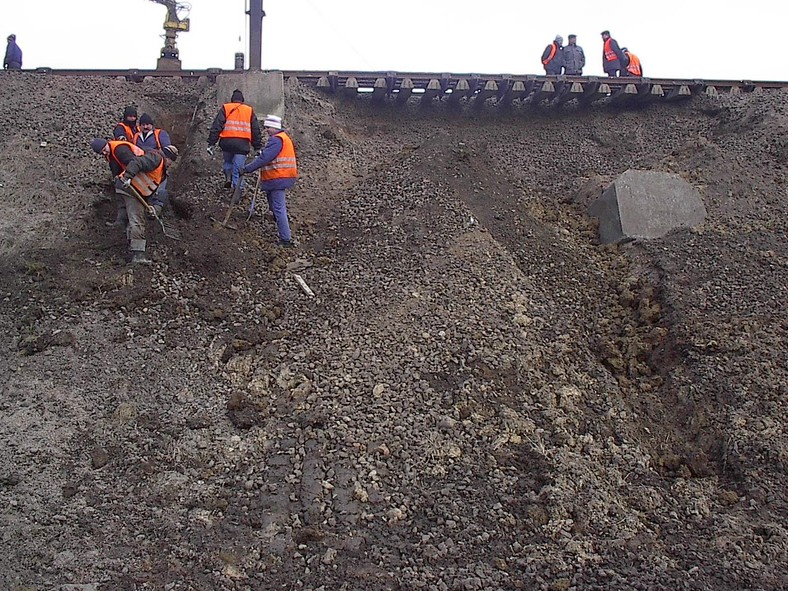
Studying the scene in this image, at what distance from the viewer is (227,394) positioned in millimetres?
6418

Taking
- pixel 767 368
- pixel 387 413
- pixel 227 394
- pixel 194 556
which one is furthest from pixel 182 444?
pixel 767 368

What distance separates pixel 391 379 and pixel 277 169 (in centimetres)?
341

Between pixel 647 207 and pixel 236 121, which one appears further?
pixel 236 121

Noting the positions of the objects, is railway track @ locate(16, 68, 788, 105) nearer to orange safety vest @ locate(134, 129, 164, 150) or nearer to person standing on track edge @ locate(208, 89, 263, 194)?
person standing on track edge @ locate(208, 89, 263, 194)

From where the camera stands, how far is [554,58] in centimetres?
1275

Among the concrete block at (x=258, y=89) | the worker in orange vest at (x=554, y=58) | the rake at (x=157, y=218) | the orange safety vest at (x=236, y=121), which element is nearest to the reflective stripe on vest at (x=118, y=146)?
the rake at (x=157, y=218)

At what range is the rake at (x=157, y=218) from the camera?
771 cm

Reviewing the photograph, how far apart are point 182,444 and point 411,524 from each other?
6.67 ft

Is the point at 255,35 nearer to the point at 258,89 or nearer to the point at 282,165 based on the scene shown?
the point at 258,89

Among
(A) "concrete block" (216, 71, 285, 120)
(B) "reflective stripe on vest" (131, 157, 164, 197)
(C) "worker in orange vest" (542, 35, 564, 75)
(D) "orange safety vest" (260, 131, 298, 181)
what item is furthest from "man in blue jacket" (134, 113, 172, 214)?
(C) "worker in orange vest" (542, 35, 564, 75)

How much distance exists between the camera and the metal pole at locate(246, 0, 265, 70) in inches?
442

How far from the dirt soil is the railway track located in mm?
1645

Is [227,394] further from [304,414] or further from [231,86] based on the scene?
[231,86]

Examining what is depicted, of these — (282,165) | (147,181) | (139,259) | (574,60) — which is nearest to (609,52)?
(574,60)
